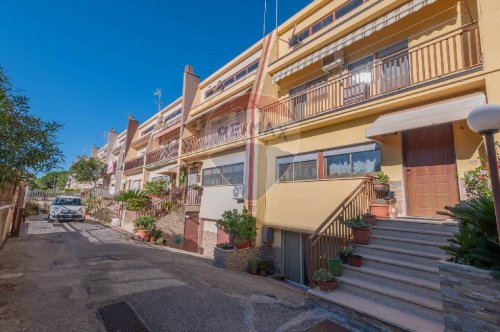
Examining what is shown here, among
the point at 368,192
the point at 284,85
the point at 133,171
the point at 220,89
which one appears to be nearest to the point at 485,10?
the point at 368,192

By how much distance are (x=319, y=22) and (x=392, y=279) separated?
1239 cm

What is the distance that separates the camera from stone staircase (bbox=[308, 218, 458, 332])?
183 inches

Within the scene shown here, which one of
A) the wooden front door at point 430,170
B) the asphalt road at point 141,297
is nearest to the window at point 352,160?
the wooden front door at point 430,170

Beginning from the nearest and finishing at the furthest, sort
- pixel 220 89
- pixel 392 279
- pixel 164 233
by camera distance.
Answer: pixel 392 279 → pixel 164 233 → pixel 220 89

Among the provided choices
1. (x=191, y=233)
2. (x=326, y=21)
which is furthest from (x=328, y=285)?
(x=326, y=21)

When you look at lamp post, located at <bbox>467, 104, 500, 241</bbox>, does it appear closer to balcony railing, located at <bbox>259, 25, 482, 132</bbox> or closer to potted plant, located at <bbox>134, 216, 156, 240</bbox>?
balcony railing, located at <bbox>259, 25, 482, 132</bbox>

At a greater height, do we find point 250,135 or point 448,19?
point 448,19

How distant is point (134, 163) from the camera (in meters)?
28.0

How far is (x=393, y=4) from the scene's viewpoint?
9.05 meters

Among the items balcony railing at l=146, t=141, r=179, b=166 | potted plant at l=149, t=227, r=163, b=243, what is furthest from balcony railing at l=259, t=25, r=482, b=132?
balcony railing at l=146, t=141, r=179, b=166

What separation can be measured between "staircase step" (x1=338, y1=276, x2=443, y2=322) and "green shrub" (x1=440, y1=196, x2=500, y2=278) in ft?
4.36

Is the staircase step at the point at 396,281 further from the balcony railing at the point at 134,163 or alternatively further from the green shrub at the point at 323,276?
the balcony railing at the point at 134,163

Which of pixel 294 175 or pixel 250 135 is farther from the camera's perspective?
pixel 250 135

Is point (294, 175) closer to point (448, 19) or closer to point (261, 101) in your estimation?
point (261, 101)
